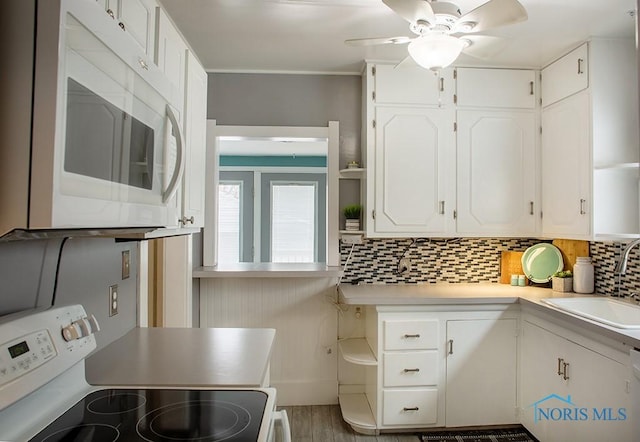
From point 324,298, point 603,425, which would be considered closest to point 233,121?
point 324,298

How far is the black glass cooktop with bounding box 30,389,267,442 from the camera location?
0.97 m

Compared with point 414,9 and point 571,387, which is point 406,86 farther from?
point 571,387

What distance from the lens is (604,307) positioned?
2.45 m

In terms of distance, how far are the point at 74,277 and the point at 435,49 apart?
64.2 inches

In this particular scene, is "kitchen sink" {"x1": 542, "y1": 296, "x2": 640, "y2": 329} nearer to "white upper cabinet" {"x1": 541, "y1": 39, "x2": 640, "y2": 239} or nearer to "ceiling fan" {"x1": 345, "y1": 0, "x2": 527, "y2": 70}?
"white upper cabinet" {"x1": 541, "y1": 39, "x2": 640, "y2": 239}

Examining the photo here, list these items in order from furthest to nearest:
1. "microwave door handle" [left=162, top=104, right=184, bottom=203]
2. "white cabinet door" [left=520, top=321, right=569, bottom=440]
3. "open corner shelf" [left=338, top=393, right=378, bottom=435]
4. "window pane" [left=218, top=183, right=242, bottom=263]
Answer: "window pane" [left=218, top=183, right=242, bottom=263]
"open corner shelf" [left=338, top=393, right=378, bottom=435]
"white cabinet door" [left=520, top=321, right=569, bottom=440]
"microwave door handle" [left=162, top=104, right=184, bottom=203]

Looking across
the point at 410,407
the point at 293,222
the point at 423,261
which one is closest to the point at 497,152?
the point at 423,261

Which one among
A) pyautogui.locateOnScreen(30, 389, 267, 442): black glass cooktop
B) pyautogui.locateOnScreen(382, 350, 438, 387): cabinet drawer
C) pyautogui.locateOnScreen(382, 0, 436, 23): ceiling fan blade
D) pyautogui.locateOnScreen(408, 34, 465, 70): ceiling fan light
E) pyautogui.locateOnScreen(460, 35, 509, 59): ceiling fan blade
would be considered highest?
pyautogui.locateOnScreen(460, 35, 509, 59): ceiling fan blade

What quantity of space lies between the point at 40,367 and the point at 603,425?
7.27 ft

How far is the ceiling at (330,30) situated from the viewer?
2076mm

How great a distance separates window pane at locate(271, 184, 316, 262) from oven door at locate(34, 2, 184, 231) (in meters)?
4.88

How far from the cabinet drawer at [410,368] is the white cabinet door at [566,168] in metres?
1.17

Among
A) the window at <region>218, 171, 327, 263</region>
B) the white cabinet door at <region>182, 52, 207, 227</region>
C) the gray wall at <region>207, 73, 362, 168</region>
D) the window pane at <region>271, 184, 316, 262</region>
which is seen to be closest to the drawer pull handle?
the gray wall at <region>207, 73, 362, 168</region>

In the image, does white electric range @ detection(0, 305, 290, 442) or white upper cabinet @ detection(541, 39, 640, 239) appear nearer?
white electric range @ detection(0, 305, 290, 442)
